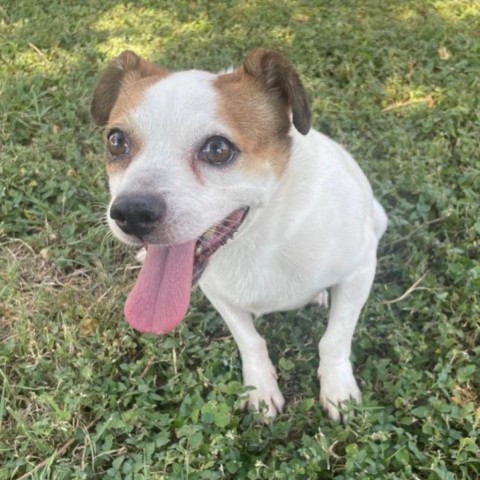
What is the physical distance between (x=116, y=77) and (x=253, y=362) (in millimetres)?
1489

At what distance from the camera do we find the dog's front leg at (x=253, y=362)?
3.12m

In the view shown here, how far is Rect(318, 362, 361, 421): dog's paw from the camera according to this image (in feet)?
10.1

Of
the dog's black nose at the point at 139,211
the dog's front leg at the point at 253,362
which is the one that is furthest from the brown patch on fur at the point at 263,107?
the dog's front leg at the point at 253,362

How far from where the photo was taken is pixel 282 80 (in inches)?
105

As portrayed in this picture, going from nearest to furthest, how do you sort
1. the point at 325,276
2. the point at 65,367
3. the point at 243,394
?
the point at 325,276 < the point at 243,394 < the point at 65,367

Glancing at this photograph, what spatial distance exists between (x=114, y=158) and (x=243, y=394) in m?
1.28

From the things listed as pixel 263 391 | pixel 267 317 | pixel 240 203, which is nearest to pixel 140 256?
pixel 267 317

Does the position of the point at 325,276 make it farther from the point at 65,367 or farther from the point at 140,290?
the point at 65,367

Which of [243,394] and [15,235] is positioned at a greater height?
[243,394]

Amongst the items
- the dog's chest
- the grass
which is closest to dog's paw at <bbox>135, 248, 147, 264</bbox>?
the grass

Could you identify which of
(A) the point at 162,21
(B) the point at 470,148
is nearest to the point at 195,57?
(A) the point at 162,21

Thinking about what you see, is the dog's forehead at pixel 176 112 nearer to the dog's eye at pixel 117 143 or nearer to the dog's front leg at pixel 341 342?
the dog's eye at pixel 117 143

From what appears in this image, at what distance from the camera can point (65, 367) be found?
3.38 meters

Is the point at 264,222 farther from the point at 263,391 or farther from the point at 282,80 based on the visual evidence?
the point at 263,391
